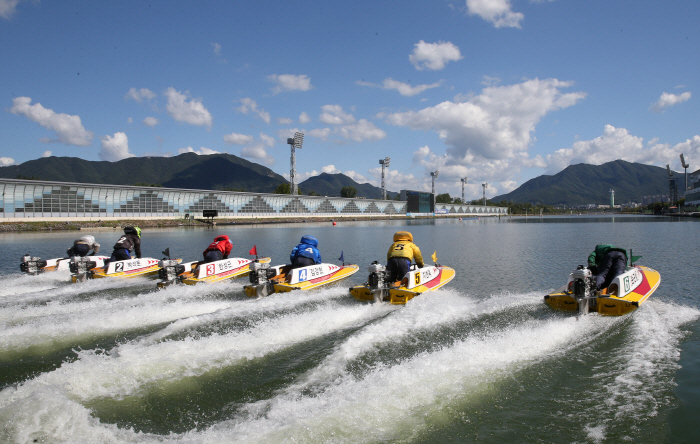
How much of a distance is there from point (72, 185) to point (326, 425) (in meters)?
70.4

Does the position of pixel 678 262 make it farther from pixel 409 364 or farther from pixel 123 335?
pixel 123 335

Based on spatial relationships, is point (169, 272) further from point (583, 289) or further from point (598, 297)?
point (598, 297)

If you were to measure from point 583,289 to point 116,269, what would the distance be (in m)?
15.8

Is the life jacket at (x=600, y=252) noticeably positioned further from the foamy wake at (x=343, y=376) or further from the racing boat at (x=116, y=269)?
the racing boat at (x=116, y=269)

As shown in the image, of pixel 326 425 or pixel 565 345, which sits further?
pixel 565 345

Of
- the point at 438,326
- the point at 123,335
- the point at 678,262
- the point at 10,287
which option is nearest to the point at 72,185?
the point at 10,287

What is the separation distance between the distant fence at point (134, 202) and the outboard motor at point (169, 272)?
185 feet

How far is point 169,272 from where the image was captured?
1321 cm

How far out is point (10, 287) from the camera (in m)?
13.9

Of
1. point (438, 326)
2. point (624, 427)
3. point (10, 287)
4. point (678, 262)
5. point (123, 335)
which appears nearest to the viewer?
point (624, 427)

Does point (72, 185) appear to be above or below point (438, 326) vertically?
above

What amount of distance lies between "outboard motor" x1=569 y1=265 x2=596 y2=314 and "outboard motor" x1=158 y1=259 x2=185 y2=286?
39.9 feet

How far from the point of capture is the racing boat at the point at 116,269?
563 inches

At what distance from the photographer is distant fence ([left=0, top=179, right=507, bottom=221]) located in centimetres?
5456
